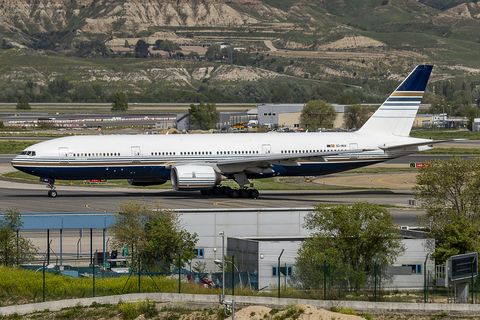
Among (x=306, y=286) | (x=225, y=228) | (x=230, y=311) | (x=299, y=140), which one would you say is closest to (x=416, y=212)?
(x=299, y=140)

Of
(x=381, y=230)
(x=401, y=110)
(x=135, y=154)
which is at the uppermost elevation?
(x=401, y=110)

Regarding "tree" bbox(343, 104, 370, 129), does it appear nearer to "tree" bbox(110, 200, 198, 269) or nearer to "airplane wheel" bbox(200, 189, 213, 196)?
"airplane wheel" bbox(200, 189, 213, 196)

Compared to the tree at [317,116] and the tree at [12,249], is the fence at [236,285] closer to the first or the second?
the tree at [12,249]

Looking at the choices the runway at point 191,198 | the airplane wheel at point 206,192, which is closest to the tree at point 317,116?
the runway at point 191,198

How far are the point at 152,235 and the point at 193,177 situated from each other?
17.9 meters

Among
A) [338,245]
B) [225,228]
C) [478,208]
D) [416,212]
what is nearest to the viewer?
[338,245]

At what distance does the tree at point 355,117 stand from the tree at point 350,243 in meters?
138

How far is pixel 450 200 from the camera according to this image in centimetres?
3794

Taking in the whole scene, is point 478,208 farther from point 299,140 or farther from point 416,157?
point 416,157

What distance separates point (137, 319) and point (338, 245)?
11041 millimetres

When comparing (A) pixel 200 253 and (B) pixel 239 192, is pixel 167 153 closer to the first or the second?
Answer: (B) pixel 239 192

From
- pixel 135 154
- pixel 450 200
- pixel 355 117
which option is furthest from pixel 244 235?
pixel 355 117

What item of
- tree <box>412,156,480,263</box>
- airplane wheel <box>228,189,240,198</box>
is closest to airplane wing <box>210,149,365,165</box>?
airplane wheel <box>228,189,240,198</box>

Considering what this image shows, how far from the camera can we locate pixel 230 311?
29453 millimetres
